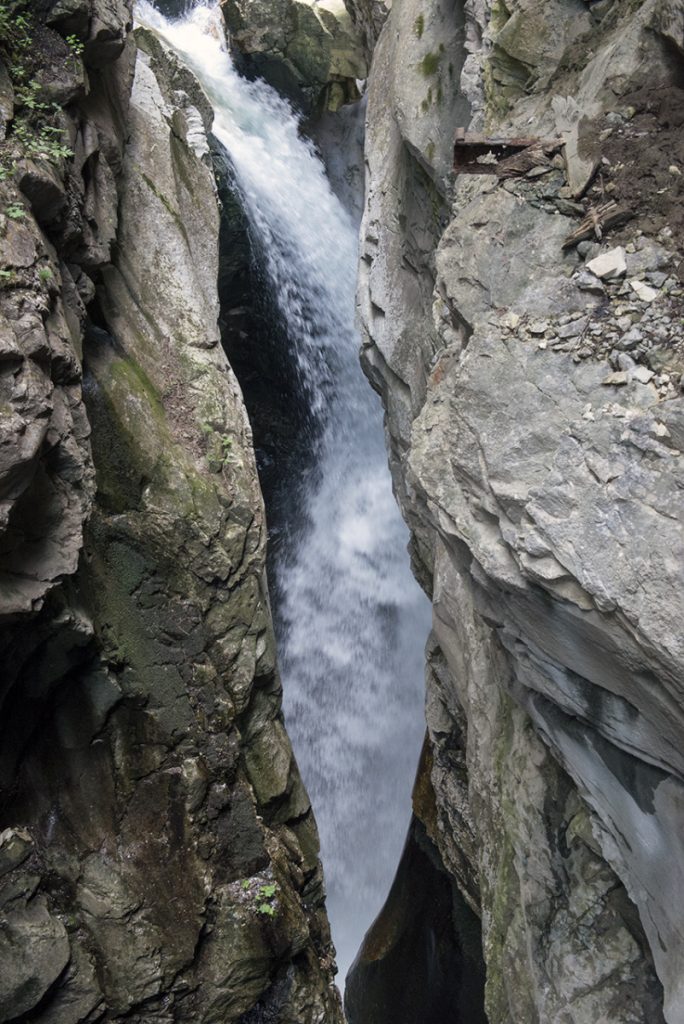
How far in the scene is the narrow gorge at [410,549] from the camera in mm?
4328

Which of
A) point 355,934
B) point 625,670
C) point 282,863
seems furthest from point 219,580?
point 355,934

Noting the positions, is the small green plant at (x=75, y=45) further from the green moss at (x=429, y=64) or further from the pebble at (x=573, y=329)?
the pebble at (x=573, y=329)

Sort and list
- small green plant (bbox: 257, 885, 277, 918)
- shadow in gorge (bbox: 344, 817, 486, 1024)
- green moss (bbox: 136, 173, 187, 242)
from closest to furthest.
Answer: small green plant (bbox: 257, 885, 277, 918), green moss (bbox: 136, 173, 187, 242), shadow in gorge (bbox: 344, 817, 486, 1024)

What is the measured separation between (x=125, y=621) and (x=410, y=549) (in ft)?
12.7

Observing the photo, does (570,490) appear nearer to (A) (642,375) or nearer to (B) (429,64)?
(A) (642,375)

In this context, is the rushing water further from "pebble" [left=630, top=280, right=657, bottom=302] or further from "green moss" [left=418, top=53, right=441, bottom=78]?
"pebble" [left=630, top=280, right=657, bottom=302]

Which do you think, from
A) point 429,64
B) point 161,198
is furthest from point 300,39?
point 161,198

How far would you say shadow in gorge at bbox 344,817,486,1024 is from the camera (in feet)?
28.3

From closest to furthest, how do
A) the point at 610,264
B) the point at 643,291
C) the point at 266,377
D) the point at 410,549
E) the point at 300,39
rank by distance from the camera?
the point at 643,291, the point at 610,264, the point at 410,549, the point at 266,377, the point at 300,39

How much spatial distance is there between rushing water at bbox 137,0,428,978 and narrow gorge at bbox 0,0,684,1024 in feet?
0.49

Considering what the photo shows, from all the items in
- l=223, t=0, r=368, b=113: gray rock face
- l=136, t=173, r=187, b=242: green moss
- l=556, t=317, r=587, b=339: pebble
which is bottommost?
l=136, t=173, r=187, b=242: green moss

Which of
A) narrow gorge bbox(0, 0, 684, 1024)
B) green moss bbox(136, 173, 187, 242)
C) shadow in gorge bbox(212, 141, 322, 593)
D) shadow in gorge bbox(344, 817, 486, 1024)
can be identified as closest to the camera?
narrow gorge bbox(0, 0, 684, 1024)

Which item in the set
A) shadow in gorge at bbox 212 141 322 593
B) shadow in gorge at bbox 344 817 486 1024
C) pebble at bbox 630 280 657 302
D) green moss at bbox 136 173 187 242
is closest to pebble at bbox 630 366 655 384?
pebble at bbox 630 280 657 302

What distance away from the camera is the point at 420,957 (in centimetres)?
908
